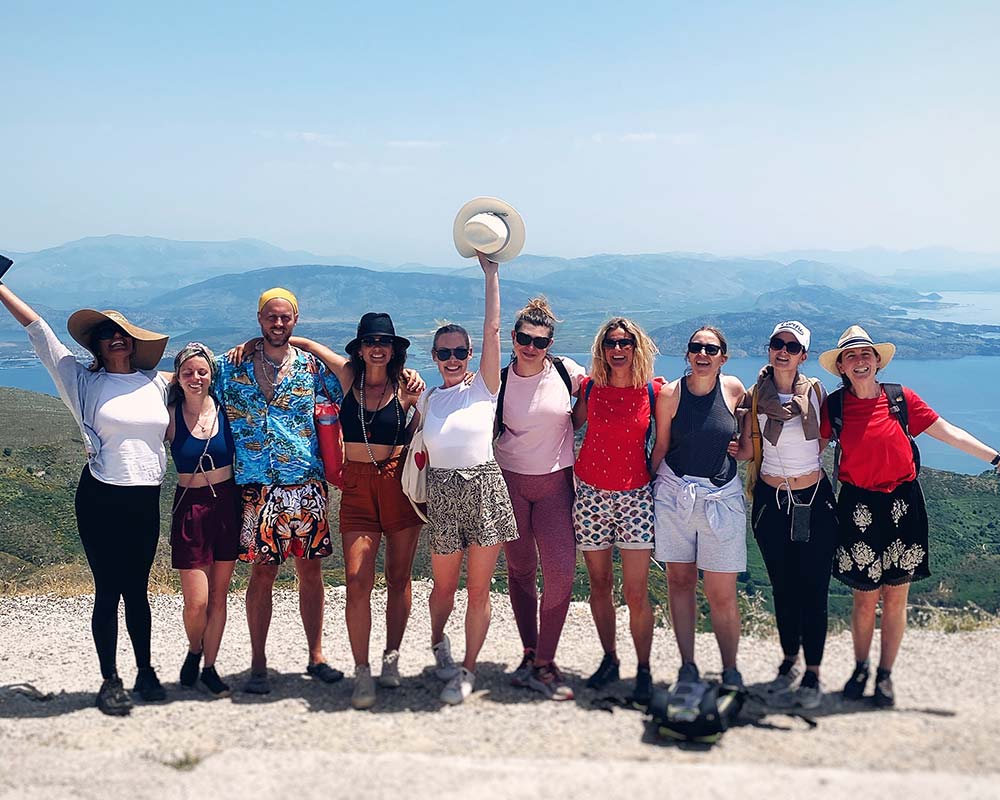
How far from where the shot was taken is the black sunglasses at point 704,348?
4.67 metres

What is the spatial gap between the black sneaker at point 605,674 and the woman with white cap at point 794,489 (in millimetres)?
984

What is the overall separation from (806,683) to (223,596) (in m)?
3.71

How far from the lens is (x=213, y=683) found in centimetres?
531

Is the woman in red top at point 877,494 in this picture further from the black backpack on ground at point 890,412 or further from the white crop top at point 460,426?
the white crop top at point 460,426

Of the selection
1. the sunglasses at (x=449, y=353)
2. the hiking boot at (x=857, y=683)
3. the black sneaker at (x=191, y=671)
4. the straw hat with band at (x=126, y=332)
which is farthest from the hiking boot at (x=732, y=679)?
the straw hat with band at (x=126, y=332)

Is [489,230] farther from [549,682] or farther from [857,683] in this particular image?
[857,683]

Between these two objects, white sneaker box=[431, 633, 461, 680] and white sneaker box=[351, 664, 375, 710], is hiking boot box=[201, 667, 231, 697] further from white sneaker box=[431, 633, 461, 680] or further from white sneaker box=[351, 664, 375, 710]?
white sneaker box=[431, 633, 461, 680]

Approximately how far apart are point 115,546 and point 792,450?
4.13m

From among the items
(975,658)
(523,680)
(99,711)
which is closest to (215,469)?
(99,711)

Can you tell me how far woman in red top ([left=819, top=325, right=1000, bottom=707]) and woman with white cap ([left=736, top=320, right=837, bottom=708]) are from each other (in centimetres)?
13

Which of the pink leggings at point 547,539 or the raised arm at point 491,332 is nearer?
the raised arm at point 491,332

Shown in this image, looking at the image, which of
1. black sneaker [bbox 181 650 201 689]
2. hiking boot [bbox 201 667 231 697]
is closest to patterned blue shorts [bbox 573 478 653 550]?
hiking boot [bbox 201 667 231 697]

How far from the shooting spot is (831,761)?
156 inches

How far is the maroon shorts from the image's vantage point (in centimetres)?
497
